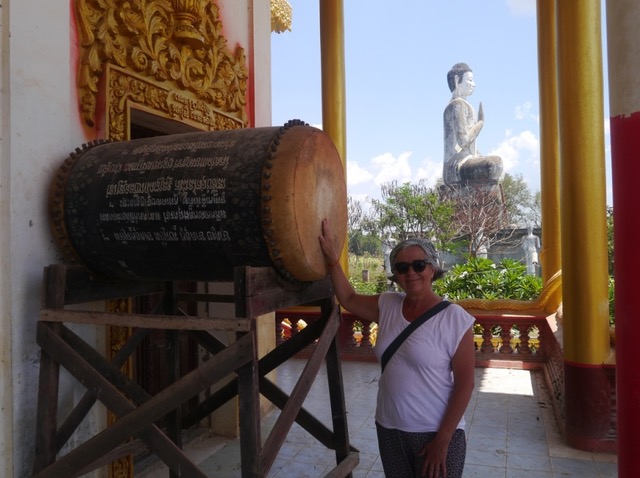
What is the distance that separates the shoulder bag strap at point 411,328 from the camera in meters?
2.39

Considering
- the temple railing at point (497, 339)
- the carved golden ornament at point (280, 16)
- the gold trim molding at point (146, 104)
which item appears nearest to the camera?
the gold trim molding at point (146, 104)

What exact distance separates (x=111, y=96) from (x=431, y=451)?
2.60 metres

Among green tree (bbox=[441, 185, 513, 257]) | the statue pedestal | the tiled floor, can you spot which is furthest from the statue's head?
the tiled floor

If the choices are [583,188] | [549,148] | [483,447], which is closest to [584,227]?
[583,188]

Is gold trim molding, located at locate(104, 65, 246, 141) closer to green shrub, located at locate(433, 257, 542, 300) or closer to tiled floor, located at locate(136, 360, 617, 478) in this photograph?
tiled floor, located at locate(136, 360, 617, 478)

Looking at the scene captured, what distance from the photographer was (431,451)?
7.55 ft

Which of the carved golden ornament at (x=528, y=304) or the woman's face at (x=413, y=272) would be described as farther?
the carved golden ornament at (x=528, y=304)

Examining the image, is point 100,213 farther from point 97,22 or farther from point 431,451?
point 431,451

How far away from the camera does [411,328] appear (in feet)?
7.87

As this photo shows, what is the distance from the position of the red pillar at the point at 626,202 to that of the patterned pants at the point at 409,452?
778 mm

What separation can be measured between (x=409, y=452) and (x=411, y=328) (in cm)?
57

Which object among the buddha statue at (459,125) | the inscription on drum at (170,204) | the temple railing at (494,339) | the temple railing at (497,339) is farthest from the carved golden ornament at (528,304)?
the buddha statue at (459,125)

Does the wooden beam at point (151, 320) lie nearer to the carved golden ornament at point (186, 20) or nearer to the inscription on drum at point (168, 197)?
the inscription on drum at point (168, 197)

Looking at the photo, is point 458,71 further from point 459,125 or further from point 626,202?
point 626,202
